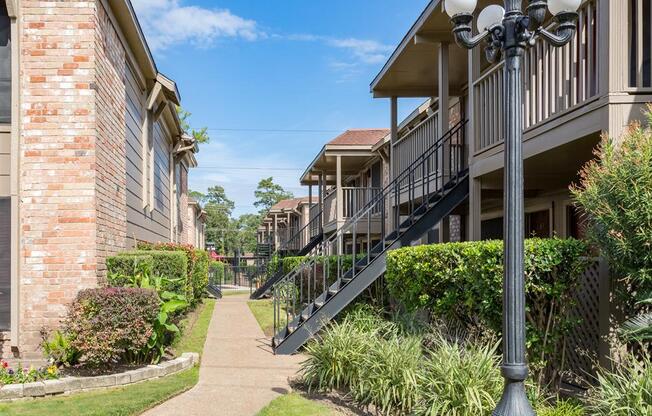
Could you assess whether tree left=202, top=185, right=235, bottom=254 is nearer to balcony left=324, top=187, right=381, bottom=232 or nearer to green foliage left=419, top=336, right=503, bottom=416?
balcony left=324, top=187, right=381, bottom=232

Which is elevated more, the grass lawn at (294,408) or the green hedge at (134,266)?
the green hedge at (134,266)

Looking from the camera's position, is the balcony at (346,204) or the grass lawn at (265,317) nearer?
the grass lawn at (265,317)

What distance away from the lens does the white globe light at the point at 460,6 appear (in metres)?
4.73

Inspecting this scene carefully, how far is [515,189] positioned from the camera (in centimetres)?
433

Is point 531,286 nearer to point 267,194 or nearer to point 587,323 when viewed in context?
point 587,323

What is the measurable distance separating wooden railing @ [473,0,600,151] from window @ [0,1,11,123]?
263 inches

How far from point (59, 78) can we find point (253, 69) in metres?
16.7

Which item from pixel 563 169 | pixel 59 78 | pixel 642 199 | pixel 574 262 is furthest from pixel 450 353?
pixel 59 78

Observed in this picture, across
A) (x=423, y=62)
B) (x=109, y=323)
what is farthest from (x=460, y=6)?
(x=423, y=62)

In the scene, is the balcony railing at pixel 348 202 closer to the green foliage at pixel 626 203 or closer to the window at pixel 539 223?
the window at pixel 539 223

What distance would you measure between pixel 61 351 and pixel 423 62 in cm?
853

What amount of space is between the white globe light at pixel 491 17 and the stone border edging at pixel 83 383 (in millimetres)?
5676

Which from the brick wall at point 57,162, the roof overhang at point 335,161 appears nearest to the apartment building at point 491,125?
the brick wall at point 57,162

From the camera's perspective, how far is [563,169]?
849 cm
